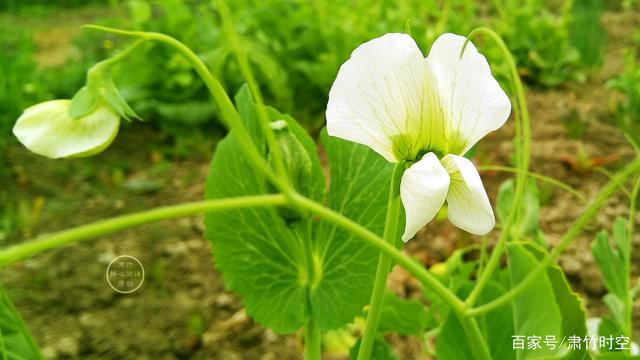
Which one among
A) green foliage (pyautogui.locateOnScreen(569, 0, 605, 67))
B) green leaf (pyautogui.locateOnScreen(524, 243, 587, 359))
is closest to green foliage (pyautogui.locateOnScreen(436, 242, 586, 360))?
green leaf (pyautogui.locateOnScreen(524, 243, 587, 359))

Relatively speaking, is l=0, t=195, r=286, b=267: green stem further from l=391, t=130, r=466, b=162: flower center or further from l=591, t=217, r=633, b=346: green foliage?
l=591, t=217, r=633, b=346: green foliage

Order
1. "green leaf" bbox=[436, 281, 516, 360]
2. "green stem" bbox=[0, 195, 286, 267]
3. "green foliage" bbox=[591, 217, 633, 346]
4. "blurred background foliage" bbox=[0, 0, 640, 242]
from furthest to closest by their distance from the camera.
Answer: "blurred background foliage" bbox=[0, 0, 640, 242] < "green foliage" bbox=[591, 217, 633, 346] < "green leaf" bbox=[436, 281, 516, 360] < "green stem" bbox=[0, 195, 286, 267]

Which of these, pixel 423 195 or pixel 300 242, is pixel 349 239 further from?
pixel 423 195

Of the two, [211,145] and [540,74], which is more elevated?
[211,145]

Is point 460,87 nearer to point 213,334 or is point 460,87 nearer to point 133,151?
point 213,334

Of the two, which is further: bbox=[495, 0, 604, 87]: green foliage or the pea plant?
bbox=[495, 0, 604, 87]: green foliage

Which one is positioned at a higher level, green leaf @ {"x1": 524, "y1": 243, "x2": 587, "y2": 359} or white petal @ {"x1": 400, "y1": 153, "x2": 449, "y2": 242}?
white petal @ {"x1": 400, "y1": 153, "x2": 449, "y2": 242}

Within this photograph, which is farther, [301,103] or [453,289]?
[301,103]

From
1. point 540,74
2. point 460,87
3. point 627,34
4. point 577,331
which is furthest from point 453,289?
point 627,34
